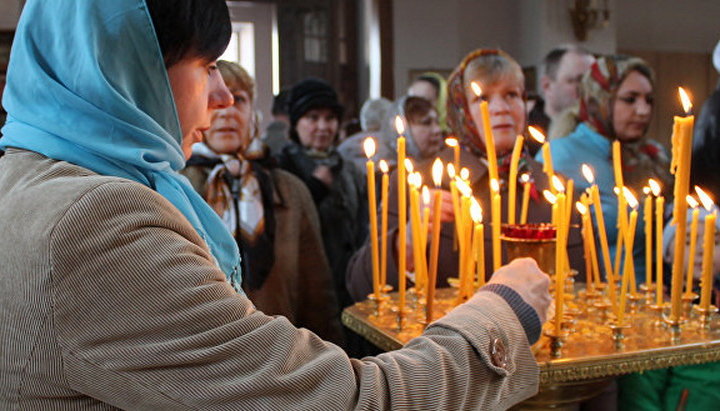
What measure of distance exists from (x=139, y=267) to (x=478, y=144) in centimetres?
139

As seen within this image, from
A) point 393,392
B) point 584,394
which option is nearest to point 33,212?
point 393,392

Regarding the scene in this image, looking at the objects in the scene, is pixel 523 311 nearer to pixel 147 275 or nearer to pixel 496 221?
pixel 496 221

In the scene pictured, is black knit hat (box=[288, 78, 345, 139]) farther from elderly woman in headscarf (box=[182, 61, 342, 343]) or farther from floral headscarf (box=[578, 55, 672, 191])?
floral headscarf (box=[578, 55, 672, 191])

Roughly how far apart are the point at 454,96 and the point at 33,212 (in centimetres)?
150

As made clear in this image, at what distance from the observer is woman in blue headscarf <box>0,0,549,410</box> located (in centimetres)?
68

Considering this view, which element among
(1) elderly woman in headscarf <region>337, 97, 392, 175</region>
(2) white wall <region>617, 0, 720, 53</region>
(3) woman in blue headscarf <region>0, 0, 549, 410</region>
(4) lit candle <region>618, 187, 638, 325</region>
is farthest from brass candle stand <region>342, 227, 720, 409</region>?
(2) white wall <region>617, 0, 720, 53</region>

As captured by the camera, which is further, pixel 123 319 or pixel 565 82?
pixel 565 82

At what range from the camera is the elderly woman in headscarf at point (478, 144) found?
6.05 ft

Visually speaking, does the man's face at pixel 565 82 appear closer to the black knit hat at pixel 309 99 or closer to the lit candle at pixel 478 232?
the black knit hat at pixel 309 99

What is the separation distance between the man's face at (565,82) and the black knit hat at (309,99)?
0.97 meters

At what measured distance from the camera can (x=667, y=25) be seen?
16.7 ft

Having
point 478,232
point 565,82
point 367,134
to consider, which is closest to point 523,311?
point 478,232

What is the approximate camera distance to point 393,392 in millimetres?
787

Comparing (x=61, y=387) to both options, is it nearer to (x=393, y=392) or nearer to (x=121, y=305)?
(x=121, y=305)
